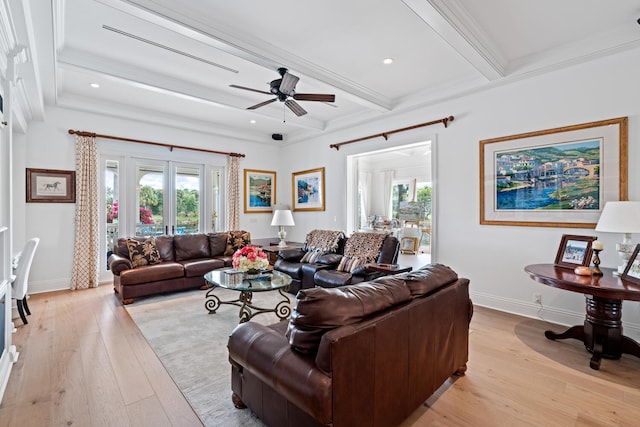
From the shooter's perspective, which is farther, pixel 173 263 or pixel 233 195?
pixel 233 195

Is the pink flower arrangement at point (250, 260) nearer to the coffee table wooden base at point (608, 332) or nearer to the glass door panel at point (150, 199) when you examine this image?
the glass door panel at point (150, 199)

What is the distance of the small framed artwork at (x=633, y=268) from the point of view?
2618 millimetres

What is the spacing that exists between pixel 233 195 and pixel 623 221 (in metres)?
6.10

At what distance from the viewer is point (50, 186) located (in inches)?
192

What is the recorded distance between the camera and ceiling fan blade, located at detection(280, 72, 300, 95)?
3.34 metres

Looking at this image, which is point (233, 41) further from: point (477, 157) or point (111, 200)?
point (111, 200)

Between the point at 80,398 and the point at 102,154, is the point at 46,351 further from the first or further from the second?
the point at 102,154

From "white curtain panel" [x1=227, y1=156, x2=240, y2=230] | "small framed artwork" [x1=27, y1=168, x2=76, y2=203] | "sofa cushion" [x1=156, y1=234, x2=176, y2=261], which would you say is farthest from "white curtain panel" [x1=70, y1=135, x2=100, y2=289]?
"white curtain panel" [x1=227, y1=156, x2=240, y2=230]

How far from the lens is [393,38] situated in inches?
126

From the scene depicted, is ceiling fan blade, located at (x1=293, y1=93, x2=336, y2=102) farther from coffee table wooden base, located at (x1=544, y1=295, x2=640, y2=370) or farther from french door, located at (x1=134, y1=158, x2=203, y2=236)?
french door, located at (x1=134, y1=158, x2=203, y2=236)

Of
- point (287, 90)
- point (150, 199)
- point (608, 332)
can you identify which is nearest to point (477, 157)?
point (608, 332)

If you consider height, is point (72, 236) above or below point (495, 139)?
below

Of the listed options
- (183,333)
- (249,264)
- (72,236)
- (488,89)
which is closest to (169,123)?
(72,236)

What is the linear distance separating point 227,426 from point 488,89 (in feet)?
14.9
